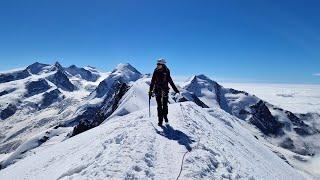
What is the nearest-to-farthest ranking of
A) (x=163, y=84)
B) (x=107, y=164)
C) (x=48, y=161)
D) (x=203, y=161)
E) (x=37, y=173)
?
(x=107, y=164) < (x=203, y=161) < (x=37, y=173) < (x=48, y=161) < (x=163, y=84)

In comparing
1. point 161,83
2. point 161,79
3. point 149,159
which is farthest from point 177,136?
point 149,159

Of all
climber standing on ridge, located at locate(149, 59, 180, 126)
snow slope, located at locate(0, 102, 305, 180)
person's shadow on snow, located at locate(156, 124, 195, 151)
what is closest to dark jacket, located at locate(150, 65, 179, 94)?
climber standing on ridge, located at locate(149, 59, 180, 126)

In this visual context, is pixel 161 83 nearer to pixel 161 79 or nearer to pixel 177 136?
pixel 161 79

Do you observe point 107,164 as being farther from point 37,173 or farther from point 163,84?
point 163,84

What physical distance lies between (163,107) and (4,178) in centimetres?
990

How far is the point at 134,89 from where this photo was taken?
143 metres

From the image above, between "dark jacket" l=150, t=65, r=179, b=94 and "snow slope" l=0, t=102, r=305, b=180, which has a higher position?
"dark jacket" l=150, t=65, r=179, b=94

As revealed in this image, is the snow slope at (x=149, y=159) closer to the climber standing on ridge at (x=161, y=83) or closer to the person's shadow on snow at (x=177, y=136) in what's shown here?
the person's shadow on snow at (x=177, y=136)

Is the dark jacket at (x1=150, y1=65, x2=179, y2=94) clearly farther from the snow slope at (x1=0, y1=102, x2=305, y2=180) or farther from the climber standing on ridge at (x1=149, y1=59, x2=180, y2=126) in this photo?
the snow slope at (x1=0, y1=102, x2=305, y2=180)

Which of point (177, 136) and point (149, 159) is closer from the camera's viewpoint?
point (149, 159)

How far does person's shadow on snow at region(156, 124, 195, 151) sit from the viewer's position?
2054 centimetres

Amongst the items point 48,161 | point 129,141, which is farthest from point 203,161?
point 48,161

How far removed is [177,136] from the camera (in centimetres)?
2170

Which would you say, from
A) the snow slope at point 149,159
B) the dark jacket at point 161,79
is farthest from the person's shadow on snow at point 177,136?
the dark jacket at point 161,79
